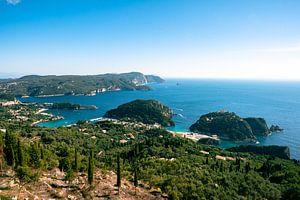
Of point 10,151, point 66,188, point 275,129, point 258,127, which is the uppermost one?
point 10,151

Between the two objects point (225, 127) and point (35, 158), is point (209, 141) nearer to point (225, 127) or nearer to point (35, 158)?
point (225, 127)

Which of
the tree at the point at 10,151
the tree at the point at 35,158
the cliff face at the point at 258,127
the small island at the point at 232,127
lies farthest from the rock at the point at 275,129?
the tree at the point at 10,151

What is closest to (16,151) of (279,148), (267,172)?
(267,172)

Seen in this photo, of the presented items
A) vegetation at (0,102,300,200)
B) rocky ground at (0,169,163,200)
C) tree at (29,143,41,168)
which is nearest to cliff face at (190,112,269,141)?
vegetation at (0,102,300,200)

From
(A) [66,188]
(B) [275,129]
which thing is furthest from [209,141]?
(A) [66,188]

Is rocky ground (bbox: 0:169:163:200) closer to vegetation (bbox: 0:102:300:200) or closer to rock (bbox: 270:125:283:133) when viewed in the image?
vegetation (bbox: 0:102:300:200)

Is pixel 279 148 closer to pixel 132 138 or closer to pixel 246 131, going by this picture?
pixel 246 131
